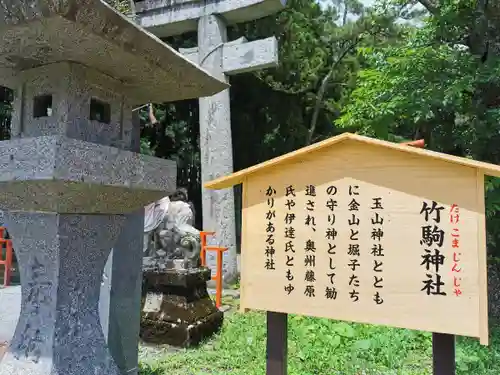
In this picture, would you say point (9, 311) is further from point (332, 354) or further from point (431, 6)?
point (431, 6)

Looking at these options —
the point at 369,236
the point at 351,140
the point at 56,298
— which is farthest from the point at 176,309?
the point at 351,140

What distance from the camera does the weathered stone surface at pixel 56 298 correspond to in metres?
2.17

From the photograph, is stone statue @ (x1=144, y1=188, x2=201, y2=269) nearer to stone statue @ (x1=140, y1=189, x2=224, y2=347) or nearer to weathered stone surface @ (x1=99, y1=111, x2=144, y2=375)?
stone statue @ (x1=140, y1=189, x2=224, y2=347)

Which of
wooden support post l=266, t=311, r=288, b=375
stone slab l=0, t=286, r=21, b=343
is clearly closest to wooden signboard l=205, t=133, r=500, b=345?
wooden support post l=266, t=311, r=288, b=375

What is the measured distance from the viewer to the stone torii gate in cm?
743

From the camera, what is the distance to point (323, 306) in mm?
2018

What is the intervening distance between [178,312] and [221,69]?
4.83 metres

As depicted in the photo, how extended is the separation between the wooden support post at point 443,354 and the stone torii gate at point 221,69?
5.72 metres

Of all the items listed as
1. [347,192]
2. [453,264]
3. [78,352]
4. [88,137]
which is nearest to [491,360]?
[453,264]

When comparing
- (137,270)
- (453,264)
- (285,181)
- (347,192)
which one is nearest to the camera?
(453,264)

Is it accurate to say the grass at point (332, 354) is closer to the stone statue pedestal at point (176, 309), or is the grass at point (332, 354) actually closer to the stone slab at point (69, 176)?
the stone statue pedestal at point (176, 309)

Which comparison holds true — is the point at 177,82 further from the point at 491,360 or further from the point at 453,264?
the point at 491,360

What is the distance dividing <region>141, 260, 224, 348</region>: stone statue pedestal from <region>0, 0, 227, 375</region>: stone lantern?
6.16 ft

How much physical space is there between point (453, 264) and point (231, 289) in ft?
19.5
